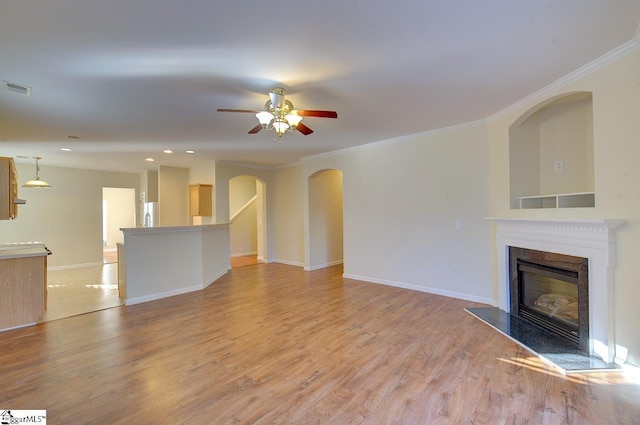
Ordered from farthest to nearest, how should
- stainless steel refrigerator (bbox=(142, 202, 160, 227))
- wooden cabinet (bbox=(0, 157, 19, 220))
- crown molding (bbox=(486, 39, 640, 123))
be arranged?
1. stainless steel refrigerator (bbox=(142, 202, 160, 227))
2. wooden cabinet (bbox=(0, 157, 19, 220))
3. crown molding (bbox=(486, 39, 640, 123))

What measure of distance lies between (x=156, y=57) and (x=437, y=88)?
101 inches

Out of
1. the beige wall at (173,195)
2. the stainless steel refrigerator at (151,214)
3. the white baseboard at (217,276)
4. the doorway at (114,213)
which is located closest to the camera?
the white baseboard at (217,276)

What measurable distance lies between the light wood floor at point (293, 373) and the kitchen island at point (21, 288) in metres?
0.22

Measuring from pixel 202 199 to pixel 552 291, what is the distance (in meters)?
6.64

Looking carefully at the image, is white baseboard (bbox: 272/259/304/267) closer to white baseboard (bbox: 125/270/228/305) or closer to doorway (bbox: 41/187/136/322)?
white baseboard (bbox: 125/270/228/305)

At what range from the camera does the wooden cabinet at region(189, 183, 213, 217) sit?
686 cm

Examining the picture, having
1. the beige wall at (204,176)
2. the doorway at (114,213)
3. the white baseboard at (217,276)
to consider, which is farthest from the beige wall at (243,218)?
the doorway at (114,213)

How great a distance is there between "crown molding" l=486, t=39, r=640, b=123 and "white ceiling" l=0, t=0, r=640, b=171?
0.07 metres

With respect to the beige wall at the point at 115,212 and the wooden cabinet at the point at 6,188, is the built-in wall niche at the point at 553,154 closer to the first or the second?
the wooden cabinet at the point at 6,188

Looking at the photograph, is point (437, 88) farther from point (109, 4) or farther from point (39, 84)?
point (39, 84)

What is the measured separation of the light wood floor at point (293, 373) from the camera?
76.3 inches

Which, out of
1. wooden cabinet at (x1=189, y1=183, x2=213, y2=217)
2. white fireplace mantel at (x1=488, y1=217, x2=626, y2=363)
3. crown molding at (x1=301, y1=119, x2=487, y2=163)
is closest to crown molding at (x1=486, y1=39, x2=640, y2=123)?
crown molding at (x1=301, y1=119, x2=487, y2=163)

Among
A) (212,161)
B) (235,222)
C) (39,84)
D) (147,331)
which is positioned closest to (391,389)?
(147,331)

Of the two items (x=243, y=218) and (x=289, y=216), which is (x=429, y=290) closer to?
(x=289, y=216)
